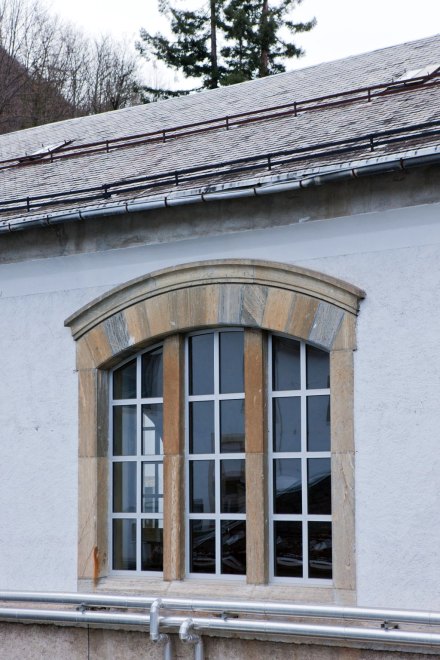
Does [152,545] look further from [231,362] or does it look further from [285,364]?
[285,364]

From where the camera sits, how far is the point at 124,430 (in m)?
9.34

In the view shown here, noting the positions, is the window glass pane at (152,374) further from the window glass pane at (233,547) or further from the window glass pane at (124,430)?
the window glass pane at (233,547)

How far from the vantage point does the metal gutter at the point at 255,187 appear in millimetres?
7625

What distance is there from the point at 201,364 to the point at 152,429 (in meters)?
0.71

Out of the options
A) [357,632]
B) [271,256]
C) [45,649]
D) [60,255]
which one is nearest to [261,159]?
[271,256]

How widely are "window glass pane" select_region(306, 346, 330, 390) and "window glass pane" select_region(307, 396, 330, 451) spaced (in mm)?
97

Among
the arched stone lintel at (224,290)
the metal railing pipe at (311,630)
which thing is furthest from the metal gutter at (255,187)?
the metal railing pipe at (311,630)

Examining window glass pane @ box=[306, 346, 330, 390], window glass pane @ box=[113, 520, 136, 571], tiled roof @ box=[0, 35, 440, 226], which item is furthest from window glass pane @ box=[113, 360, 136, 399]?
window glass pane @ box=[306, 346, 330, 390]

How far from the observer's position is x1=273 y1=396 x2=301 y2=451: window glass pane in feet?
27.9

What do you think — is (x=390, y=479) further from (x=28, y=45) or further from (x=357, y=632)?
(x=28, y=45)

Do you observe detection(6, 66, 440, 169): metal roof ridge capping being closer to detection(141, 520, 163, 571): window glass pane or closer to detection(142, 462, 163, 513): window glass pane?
detection(142, 462, 163, 513): window glass pane

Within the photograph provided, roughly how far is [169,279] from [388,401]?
2086 mm

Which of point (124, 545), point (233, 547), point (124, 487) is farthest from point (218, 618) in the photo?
point (124, 487)

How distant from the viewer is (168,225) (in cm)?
902
